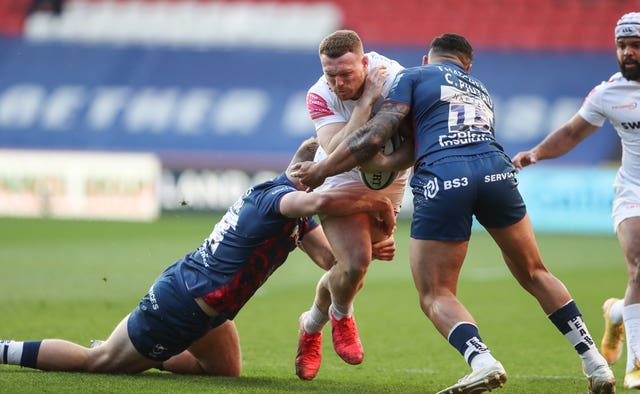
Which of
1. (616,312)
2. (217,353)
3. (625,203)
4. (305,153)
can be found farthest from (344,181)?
(616,312)

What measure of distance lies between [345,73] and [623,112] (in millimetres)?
2077

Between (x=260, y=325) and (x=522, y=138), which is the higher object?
(x=522, y=138)

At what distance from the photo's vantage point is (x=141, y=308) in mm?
6496

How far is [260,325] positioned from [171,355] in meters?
3.70

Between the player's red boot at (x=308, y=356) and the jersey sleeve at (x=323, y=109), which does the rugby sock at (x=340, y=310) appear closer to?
the player's red boot at (x=308, y=356)

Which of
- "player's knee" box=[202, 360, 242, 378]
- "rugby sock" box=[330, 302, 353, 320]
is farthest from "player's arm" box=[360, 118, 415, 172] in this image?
"player's knee" box=[202, 360, 242, 378]

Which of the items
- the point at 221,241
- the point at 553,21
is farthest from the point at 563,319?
the point at 553,21

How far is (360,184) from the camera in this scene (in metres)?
6.97

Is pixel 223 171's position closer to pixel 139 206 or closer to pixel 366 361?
pixel 139 206

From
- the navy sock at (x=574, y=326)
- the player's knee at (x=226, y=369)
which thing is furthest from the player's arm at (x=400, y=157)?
the player's knee at (x=226, y=369)

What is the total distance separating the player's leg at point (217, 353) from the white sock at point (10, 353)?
0.94m

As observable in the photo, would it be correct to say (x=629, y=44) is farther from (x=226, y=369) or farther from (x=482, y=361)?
(x=226, y=369)

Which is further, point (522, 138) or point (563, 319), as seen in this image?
point (522, 138)

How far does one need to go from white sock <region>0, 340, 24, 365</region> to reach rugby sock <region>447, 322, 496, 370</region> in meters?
2.68
